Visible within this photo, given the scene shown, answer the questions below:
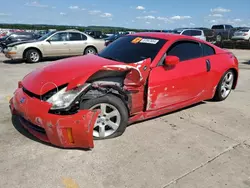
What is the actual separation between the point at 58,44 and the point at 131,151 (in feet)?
31.6

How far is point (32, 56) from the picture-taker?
35.8ft

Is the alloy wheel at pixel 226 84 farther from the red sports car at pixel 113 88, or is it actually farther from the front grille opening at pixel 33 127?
the front grille opening at pixel 33 127

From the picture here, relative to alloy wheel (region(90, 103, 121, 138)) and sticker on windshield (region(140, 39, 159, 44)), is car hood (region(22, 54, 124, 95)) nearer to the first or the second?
alloy wheel (region(90, 103, 121, 138))

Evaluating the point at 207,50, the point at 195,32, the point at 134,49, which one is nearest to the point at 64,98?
the point at 134,49

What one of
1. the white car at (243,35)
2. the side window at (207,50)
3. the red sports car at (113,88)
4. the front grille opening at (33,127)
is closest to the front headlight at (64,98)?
the red sports car at (113,88)

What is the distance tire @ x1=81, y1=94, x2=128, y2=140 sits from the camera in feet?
10.1

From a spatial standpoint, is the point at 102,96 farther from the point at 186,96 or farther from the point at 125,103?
the point at 186,96

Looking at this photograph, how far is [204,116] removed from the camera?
433 cm

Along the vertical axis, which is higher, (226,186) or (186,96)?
(186,96)

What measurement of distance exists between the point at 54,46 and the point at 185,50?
28.2 ft

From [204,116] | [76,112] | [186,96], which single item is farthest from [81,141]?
[204,116]

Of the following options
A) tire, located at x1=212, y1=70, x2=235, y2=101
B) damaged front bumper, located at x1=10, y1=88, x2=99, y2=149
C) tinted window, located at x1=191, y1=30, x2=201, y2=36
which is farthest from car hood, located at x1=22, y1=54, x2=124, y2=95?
tinted window, located at x1=191, y1=30, x2=201, y2=36

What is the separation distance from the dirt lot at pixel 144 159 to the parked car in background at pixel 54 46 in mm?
7456

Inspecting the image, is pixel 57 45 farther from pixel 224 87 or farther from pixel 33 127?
pixel 33 127
